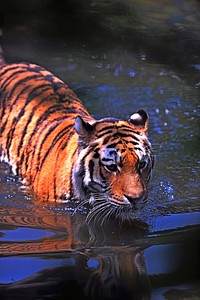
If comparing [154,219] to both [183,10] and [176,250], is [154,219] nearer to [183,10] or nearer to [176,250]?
[176,250]

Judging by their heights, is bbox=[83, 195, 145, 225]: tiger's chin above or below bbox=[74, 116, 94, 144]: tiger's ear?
below

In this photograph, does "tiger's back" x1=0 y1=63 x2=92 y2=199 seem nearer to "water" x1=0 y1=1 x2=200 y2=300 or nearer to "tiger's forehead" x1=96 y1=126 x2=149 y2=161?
"water" x1=0 y1=1 x2=200 y2=300

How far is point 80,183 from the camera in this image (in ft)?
9.34

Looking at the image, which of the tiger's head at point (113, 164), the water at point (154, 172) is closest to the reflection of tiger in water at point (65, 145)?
the tiger's head at point (113, 164)

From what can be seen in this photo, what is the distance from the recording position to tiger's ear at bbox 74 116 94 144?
9.10 feet

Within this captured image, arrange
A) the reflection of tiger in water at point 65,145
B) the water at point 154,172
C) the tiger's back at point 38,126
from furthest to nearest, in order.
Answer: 1. the tiger's back at point 38,126
2. the reflection of tiger in water at point 65,145
3. the water at point 154,172

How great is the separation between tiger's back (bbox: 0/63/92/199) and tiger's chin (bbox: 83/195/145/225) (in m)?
0.15

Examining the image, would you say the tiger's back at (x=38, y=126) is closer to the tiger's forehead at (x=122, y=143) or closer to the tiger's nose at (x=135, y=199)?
the tiger's forehead at (x=122, y=143)

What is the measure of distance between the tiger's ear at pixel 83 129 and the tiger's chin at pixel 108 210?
225mm

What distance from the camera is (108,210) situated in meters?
2.82

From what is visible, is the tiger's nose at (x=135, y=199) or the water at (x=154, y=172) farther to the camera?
the tiger's nose at (x=135, y=199)

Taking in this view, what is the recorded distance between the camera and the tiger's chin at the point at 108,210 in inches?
104

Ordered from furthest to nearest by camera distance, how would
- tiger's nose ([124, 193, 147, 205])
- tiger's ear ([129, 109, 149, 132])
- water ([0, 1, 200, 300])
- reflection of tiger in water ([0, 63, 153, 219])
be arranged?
tiger's ear ([129, 109, 149, 132]), reflection of tiger in water ([0, 63, 153, 219]), tiger's nose ([124, 193, 147, 205]), water ([0, 1, 200, 300])

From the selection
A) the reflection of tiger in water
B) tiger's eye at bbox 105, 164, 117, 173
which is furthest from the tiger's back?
tiger's eye at bbox 105, 164, 117, 173
